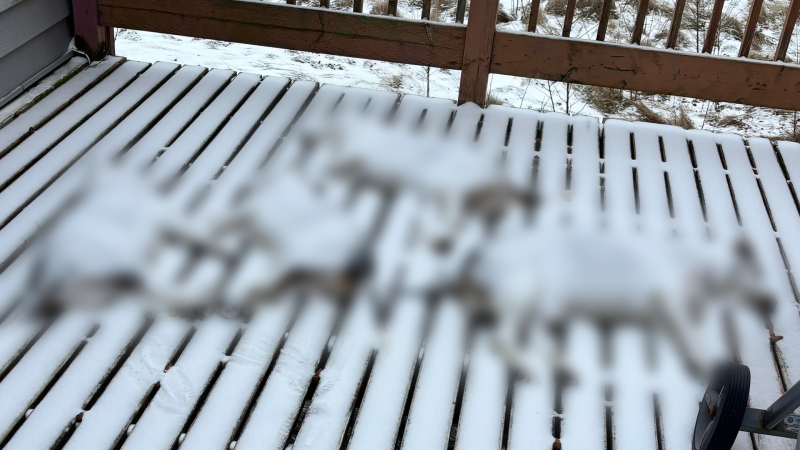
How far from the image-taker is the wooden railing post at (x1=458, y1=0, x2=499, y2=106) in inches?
110

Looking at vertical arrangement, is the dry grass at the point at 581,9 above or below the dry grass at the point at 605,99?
above

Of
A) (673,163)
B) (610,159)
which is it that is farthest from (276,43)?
(673,163)

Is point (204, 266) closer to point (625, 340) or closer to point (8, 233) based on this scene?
point (8, 233)

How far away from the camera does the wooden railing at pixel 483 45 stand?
279cm

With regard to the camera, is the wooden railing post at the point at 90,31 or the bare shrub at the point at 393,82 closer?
the wooden railing post at the point at 90,31

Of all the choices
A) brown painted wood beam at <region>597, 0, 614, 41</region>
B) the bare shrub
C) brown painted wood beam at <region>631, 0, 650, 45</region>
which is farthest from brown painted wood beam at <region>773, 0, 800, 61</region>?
the bare shrub

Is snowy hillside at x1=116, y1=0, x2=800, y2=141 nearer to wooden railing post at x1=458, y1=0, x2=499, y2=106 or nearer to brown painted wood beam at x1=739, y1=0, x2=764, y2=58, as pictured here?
wooden railing post at x1=458, y1=0, x2=499, y2=106

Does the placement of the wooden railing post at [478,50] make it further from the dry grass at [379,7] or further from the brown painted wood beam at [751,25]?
the dry grass at [379,7]

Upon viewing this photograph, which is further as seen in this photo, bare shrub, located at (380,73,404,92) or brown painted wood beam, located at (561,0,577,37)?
bare shrub, located at (380,73,404,92)

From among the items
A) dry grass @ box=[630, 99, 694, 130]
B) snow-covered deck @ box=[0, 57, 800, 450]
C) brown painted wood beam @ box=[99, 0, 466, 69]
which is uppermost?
brown painted wood beam @ box=[99, 0, 466, 69]

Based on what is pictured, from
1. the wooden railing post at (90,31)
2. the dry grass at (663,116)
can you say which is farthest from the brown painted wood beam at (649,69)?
the wooden railing post at (90,31)

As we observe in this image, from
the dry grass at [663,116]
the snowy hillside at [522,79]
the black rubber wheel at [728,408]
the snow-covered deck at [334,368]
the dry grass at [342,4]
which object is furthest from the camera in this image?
the dry grass at [342,4]

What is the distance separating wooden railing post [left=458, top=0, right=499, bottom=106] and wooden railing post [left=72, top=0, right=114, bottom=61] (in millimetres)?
1480

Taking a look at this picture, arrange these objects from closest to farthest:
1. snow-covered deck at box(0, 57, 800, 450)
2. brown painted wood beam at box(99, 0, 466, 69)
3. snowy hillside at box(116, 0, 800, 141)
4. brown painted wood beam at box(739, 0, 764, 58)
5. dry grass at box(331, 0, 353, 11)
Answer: snow-covered deck at box(0, 57, 800, 450), brown painted wood beam at box(739, 0, 764, 58), brown painted wood beam at box(99, 0, 466, 69), snowy hillside at box(116, 0, 800, 141), dry grass at box(331, 0, 353, 11)
